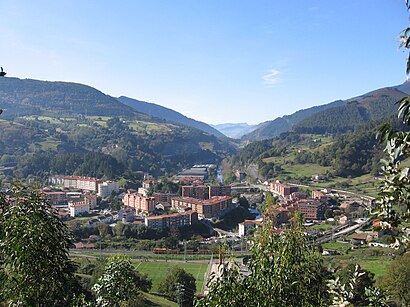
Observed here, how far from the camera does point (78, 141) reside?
295 feet

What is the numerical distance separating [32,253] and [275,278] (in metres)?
2.55

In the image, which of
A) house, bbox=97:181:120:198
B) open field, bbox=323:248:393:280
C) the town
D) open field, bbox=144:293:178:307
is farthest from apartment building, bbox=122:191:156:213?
open field, bbox=144:293:178:307

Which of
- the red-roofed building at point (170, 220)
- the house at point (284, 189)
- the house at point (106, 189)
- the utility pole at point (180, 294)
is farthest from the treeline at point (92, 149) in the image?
the utility pole at point (180, 294)

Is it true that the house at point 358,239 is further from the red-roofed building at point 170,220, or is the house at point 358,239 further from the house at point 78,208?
the house at point 78,208

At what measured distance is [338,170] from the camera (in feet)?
213

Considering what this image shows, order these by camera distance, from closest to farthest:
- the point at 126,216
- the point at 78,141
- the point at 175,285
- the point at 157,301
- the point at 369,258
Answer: the point at 157,301 → the point at 175,285 → the point at 369,258 → the point at 126,216 → the point at 78,141

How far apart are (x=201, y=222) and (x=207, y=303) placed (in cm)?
3778

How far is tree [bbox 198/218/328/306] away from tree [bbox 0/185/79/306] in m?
1.62

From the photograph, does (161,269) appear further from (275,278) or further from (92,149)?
(92,149)

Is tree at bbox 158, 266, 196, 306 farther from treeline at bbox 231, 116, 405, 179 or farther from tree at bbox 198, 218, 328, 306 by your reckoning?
treeline at bbox 231, 116, 405, 179

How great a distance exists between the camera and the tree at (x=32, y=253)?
3.93m

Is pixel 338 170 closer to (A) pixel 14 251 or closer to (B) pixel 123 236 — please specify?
(B) pixel 123 236

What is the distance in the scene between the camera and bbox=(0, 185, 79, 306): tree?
3.93 m

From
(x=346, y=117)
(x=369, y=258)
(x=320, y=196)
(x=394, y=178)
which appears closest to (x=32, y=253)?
(x=394, y=178)
